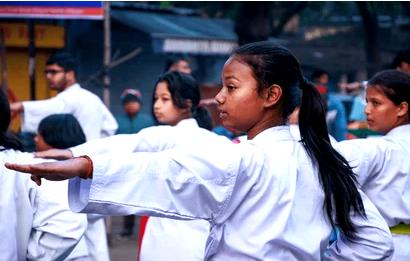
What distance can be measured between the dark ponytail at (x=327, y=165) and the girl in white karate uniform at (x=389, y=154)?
951 mm

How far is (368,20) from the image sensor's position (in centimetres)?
1975

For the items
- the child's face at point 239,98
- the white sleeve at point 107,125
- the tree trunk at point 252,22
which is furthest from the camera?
the tree trunk at point 252,22

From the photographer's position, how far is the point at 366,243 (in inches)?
137

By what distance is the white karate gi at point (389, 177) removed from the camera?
4.55 m

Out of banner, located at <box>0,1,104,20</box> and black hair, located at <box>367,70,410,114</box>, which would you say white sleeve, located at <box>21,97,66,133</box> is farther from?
black hair, located at <box>367,70,410,114</box>

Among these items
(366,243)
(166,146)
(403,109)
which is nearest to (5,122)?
(166,146)

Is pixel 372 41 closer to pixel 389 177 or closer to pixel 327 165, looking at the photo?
pixel 389 177

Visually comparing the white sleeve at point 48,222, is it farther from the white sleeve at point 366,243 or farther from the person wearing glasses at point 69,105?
the person wearing glasses at point 69,105

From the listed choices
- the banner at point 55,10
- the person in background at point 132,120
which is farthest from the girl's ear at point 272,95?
the person in background at point 132,120

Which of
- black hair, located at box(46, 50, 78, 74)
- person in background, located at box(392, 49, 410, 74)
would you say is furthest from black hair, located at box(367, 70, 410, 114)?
black hair, located at box(46, 50, 78, 74)

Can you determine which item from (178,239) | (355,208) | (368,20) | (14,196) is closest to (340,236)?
(355,208)

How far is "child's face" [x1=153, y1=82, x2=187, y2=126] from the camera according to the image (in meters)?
5.53

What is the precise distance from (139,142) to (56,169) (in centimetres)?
241

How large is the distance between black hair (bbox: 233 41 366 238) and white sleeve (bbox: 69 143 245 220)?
0.42m
